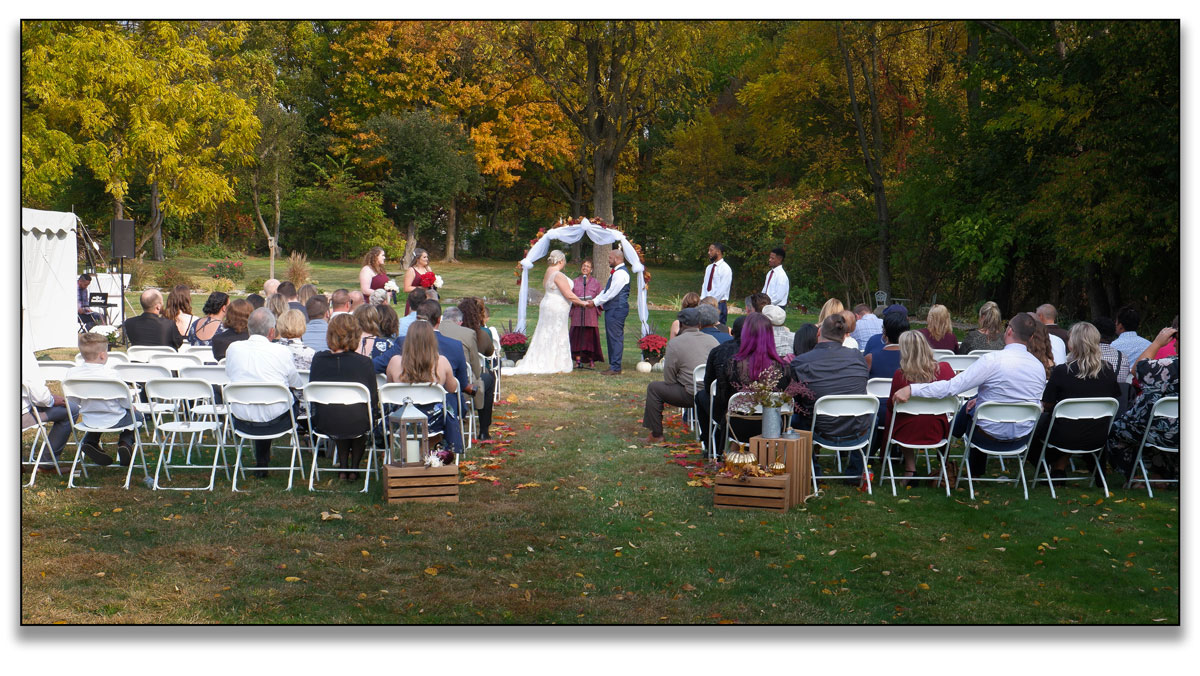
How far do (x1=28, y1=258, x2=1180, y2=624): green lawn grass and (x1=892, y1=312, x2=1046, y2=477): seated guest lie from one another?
1.53 feet

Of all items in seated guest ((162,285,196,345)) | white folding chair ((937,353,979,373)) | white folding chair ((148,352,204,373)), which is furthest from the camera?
seated guest ((162,285,196,345))

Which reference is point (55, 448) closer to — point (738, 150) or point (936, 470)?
point (936, 470)

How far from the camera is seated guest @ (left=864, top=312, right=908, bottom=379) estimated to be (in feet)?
26.8

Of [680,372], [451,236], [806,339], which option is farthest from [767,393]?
[451,236]

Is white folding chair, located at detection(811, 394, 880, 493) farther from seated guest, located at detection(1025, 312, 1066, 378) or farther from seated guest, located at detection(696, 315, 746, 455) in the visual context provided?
seated guest, located at detection(1025, 312, 1066, 378)

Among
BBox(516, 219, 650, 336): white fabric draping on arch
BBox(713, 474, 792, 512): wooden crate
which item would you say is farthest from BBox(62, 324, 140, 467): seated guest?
BBox(516, 219, 650, 336): white fabric draping on arch

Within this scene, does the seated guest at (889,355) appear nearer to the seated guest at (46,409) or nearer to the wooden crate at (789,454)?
the wooden crate at (789,454)

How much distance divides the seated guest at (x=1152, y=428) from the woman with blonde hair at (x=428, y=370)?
17.2 ft

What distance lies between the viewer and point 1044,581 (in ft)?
17.3

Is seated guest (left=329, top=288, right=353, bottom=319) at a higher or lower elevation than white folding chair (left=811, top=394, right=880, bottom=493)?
higher

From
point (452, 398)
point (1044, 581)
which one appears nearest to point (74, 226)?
point (452, 398)

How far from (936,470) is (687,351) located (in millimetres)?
2438

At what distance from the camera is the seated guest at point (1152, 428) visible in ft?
23.6

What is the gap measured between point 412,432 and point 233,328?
9.41 feet
